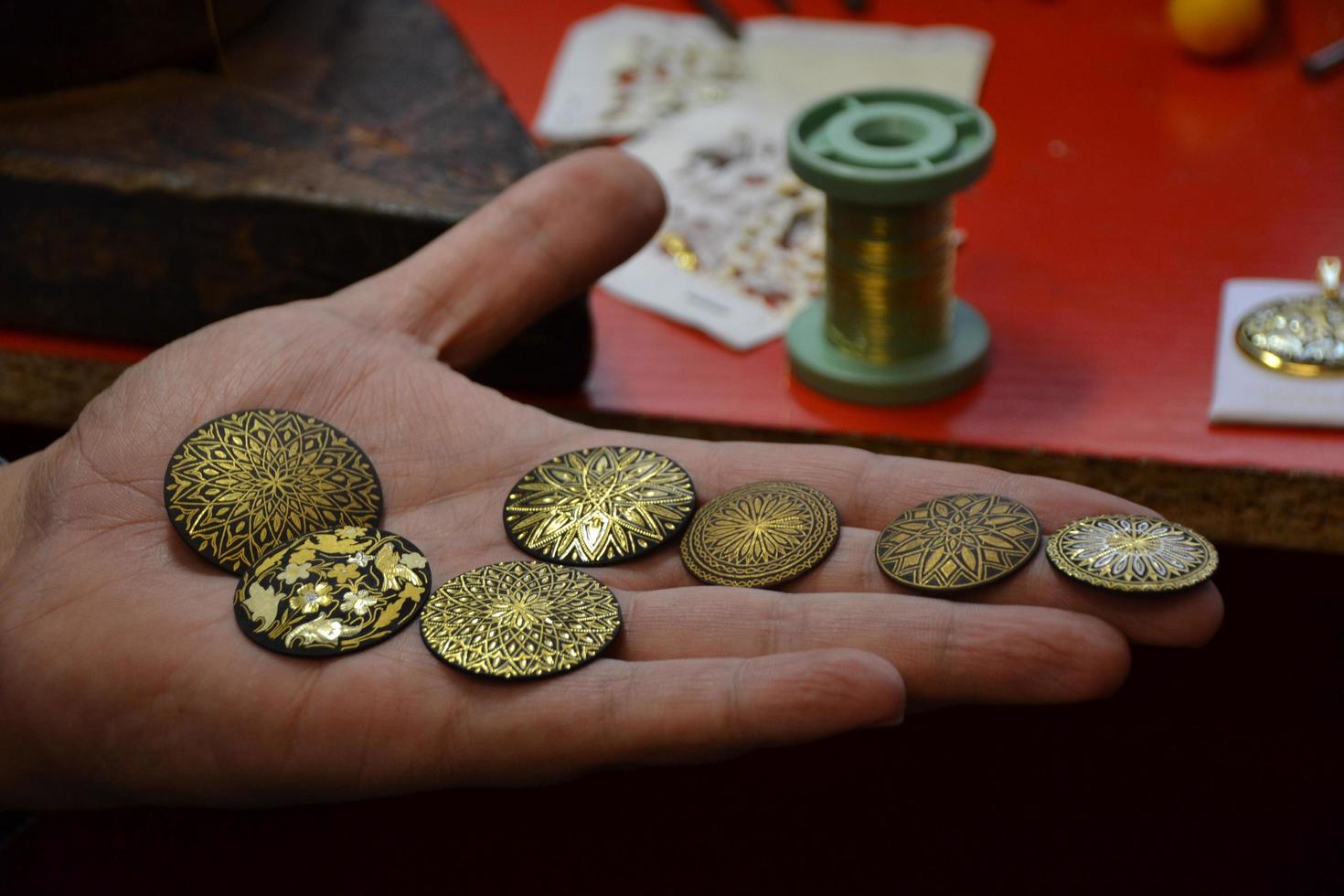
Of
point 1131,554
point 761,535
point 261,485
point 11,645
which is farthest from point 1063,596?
point 11,645

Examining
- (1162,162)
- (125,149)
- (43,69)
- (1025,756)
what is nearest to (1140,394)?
(1025,756)

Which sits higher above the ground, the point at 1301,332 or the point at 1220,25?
the point at 1220,25

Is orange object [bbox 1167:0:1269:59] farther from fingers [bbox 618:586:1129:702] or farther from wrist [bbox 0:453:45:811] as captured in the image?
wrist [bbox 0:453:45:811]

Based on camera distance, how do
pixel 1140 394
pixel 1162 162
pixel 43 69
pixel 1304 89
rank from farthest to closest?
pixel 1304 89, pixel 1162 162, pixel 43 69, pixel 1140 394

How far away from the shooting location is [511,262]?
5.66 ft

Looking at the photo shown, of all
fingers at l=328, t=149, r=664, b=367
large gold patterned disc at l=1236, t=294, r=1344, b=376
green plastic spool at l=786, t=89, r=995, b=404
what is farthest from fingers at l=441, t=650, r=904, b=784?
large gold patterned disc at l=1236, t=294, r=1344, b=376

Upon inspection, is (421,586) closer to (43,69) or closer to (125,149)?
(125,149)

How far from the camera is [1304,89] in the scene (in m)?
2.66

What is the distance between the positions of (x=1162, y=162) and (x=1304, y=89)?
1.43 ft

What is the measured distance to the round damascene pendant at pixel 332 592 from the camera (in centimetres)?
126

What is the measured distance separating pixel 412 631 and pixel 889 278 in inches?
36.2

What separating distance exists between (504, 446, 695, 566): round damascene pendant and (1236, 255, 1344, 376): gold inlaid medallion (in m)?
Answer: 1.01

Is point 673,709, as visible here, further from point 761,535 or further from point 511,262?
point 511,262

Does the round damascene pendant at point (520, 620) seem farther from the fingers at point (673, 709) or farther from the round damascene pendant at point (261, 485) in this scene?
the round damascene pendant at point (261, 485)
